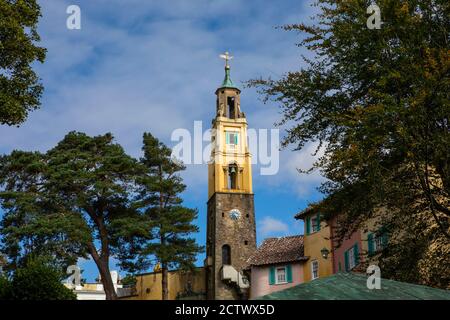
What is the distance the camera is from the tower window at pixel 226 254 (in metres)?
56.5

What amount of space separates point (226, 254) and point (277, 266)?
38.6 ft

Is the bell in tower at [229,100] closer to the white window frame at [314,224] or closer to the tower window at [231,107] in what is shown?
the tower window at [231,107]

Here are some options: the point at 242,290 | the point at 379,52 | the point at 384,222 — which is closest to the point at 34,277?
the point at 384,222

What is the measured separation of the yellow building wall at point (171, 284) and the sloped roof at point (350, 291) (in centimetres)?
4442

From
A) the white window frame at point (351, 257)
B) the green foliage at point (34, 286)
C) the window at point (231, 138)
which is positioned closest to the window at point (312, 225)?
the white window frame at point (351, 257)

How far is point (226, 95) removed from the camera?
6469 cm

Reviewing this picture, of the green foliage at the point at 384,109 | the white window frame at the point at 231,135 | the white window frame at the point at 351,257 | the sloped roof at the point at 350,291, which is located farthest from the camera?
the white window frame at the point at 231,135

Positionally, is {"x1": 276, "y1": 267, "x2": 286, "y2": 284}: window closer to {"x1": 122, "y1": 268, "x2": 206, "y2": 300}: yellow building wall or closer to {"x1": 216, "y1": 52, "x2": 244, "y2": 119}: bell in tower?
{"x1": 122, "y1": 268, "x2": 206, "y2": 300}: yellow building wall

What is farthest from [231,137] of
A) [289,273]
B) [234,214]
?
[289,273]

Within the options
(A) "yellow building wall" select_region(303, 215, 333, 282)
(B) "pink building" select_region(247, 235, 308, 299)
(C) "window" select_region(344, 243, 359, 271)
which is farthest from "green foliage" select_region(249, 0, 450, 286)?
(B) "pink building" select_region(247, 235, 308, 299)

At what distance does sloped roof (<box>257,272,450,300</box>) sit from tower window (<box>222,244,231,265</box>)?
4520cm

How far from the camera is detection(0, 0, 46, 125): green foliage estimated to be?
65.7 ft

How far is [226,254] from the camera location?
56938mm

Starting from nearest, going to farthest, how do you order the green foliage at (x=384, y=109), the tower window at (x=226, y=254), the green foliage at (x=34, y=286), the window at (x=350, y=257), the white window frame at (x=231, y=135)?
the green foliage at (x=384, y=109)
the green foliage at (x=34, y=286)
the window at (x=350, y=257)
the tower window at (x=226, y=254)
the white window frame at (x=231, y=135)
